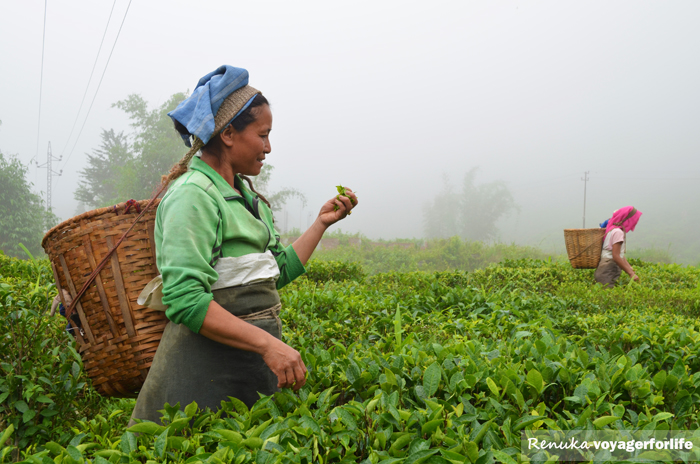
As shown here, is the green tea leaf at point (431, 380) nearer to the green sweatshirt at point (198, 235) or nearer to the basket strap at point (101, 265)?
the green sweatshirt at point (198, 235)

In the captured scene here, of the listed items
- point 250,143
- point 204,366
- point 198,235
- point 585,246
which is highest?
point 250,143

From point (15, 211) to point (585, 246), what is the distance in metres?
28.5

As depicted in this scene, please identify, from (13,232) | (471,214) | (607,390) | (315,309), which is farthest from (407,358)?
(471,214)

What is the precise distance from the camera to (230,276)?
1.58 metres

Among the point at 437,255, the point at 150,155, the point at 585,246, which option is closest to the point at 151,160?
the point at 150,155

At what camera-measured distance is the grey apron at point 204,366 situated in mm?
1551

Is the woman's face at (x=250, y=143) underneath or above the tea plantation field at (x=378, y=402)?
above

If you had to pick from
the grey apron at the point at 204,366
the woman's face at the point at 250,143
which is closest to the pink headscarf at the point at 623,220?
the woman's face at the point at 250,143

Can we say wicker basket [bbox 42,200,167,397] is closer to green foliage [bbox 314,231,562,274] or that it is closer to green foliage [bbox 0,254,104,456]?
green foliage [bbox 0,254,104,456]

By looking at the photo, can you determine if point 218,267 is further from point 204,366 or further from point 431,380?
point 431,380

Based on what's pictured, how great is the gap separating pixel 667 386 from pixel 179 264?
2039 millimetres

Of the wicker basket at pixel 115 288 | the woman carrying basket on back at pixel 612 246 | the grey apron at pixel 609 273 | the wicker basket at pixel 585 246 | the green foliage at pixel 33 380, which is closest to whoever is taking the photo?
the wicker basket at pixel 115 288

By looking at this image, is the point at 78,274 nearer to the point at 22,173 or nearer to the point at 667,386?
the point at 667,386

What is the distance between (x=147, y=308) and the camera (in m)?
1.67
